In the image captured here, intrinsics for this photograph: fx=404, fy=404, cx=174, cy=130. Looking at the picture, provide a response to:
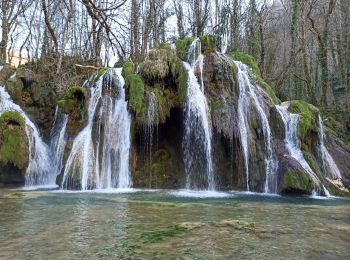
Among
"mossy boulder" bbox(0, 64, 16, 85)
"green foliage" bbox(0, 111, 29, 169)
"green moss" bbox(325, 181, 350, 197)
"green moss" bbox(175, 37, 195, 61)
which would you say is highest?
"green moss" bbox(175, 37, 195, 61)

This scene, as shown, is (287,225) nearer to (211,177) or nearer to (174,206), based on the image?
(174,206)

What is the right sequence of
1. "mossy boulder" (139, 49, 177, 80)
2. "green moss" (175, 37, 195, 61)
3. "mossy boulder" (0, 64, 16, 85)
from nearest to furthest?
"mossy boulder" (139, 49, 177, 80) < "green moss" (175, 37, 195, 61) < "mossy boulder" (0, 64, 16, 85)

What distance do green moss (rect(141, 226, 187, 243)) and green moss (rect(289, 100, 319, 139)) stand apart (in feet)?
29.2

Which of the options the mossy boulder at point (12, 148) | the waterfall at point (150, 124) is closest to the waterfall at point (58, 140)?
the mossy boulder at point (12, 148)

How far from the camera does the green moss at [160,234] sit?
5.26m

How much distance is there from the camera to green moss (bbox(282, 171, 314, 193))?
11930 mm

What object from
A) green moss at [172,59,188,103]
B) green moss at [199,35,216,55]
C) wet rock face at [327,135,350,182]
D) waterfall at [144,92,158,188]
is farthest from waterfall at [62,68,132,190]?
wet rock face at [327,135,350,182]

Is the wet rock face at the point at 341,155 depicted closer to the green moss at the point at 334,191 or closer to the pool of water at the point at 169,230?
the green moss at the point at 334,191

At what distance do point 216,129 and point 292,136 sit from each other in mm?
2612

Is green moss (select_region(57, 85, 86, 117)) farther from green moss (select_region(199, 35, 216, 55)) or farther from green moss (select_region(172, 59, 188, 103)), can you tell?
green moss (select_region(199, 35, 216, 55))

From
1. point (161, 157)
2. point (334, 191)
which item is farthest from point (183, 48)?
point (334, 191)

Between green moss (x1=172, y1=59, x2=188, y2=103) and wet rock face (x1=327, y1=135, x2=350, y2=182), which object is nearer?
green moss (x1=172, y1=59, x2=188, y2=103)

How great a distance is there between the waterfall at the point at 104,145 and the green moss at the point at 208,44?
347 cm

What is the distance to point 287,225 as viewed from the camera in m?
6.54
